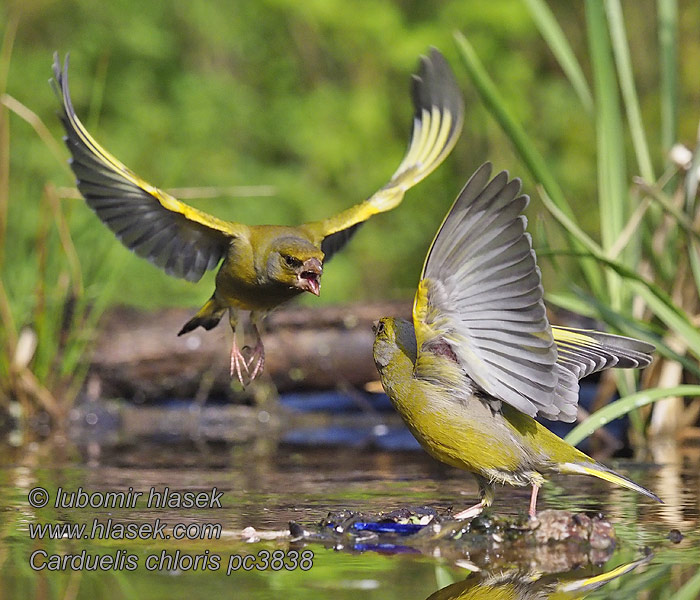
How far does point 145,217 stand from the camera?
556 centimetres

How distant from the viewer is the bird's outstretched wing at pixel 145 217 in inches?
200

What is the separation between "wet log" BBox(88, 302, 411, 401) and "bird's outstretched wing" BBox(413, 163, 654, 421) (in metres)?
3.76

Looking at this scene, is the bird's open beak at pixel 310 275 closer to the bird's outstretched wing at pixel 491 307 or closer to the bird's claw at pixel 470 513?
the bird's outstretched wing at pixel 491 307

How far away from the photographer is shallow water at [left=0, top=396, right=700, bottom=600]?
3.16 metres

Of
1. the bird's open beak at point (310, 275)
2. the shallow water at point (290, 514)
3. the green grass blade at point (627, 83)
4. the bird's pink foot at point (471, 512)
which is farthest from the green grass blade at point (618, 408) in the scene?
the green grass blade at point (627, 83)

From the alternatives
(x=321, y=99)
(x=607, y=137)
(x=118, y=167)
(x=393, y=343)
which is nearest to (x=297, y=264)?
(x=393, y=343)

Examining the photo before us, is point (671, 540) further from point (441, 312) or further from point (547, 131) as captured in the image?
point (547, 131)

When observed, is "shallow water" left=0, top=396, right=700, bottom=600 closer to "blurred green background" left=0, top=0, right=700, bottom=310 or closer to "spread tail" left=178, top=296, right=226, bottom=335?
"spread tail" left=178, top=296, right=226, bottom=335

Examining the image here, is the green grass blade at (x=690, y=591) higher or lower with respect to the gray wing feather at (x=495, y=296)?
lower

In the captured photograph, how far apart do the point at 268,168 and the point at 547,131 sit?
12.4 ft

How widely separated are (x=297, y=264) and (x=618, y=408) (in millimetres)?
1704

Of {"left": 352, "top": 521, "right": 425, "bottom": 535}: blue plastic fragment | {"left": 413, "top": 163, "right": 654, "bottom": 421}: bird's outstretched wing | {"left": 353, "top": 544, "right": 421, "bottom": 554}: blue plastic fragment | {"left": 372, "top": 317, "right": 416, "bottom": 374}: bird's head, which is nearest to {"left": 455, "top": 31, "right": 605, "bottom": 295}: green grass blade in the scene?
{"left": 372, "top": 317, "right": 416, "bottom": 374}: bird's head

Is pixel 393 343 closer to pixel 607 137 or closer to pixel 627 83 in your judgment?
pixel 607 137

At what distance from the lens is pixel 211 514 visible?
4.30 meters
